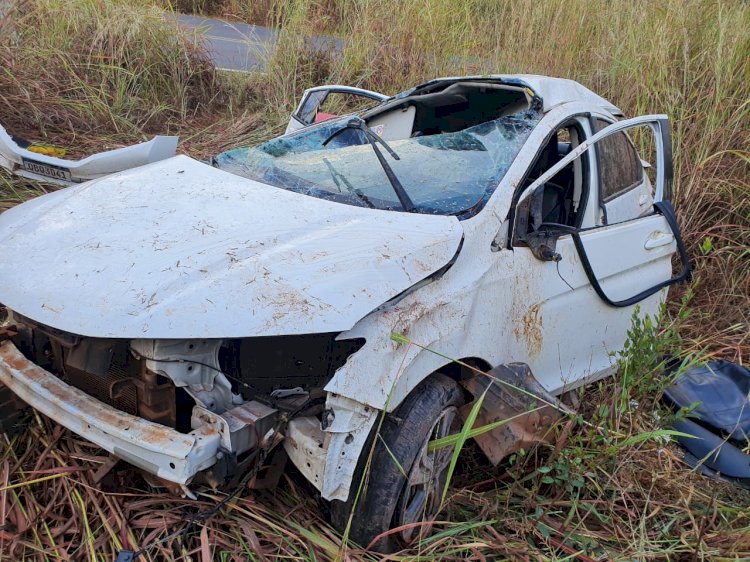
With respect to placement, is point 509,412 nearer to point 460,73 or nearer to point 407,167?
point 407,167

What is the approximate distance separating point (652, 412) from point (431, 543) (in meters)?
1.38

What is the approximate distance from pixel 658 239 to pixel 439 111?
1.33 meters

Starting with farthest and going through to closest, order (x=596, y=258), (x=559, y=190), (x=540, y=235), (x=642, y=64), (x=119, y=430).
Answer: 1. (x=642, y=64)
2. (x=559, y=190)
3. (x=596, y=258)
4. (x=540, y=235)
5. (x=119, y=430)

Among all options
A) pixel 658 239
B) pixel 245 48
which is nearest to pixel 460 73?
pixel 245 48

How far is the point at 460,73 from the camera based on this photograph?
20.9ft

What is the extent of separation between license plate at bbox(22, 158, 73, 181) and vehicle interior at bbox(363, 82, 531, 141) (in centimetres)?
156

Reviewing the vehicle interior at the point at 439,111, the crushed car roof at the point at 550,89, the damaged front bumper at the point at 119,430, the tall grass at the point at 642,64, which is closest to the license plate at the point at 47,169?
the damaged front bumper at the point at 119,430

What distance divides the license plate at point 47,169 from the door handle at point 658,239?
2.81m

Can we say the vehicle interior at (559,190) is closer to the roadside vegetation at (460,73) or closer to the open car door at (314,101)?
the roadside vegetation at (460,73)

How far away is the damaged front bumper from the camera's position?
180cm

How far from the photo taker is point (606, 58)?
19.2 ft

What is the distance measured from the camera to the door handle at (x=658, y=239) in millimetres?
3199

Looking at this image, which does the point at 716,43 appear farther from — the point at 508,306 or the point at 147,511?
the point at 147,511

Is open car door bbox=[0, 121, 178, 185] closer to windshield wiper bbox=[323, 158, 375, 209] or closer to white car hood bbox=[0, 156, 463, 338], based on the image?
white car hood bbox=[0, 156, 463, 338]
